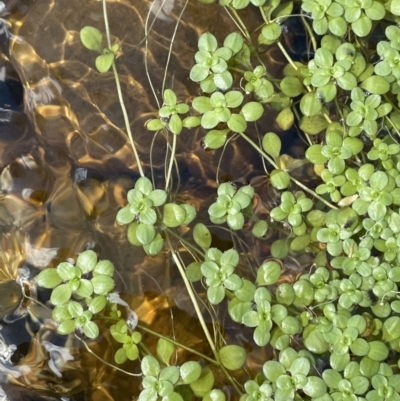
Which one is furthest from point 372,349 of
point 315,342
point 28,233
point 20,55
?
point 20,55

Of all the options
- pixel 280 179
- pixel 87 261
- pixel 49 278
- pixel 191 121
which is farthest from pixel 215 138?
pixel 49 278

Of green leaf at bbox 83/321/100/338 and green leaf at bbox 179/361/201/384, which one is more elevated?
green leaf at bbox 83/321/100/338

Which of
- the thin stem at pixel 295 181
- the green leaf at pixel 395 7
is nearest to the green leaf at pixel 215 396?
the thin stem at pixel 295 181

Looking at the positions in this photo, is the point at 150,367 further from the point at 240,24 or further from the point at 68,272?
the point at 240,24

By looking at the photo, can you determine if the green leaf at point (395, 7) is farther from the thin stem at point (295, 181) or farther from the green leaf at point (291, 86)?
the thin stem at point (295, 181)

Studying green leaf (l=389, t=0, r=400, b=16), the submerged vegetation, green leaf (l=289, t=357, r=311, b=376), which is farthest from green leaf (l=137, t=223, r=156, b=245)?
green leaf (l=389, t=0, r=400, b=16)

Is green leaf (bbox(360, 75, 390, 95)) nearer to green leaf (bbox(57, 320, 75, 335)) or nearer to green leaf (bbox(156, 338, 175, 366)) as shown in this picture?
green leaf (bbox(156, 338, 175, 366))

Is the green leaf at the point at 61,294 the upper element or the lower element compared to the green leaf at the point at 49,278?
lower
